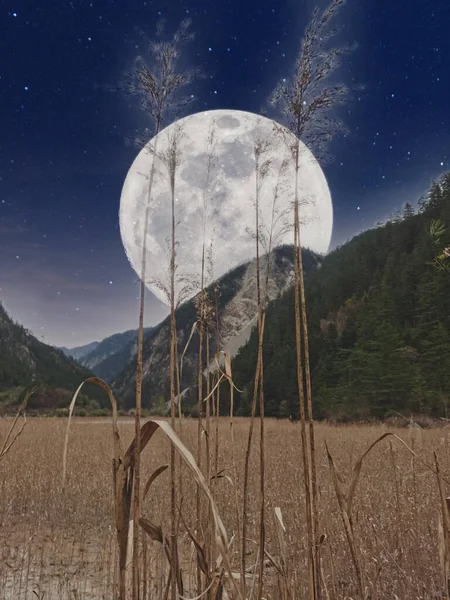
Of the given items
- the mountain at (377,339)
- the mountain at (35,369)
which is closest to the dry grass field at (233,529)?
the mountain at (377,339)

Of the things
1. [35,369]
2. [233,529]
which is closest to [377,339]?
[233,529]

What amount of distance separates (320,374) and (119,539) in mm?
48791

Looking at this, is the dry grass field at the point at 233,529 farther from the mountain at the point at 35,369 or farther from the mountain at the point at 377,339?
the mountain at the point at 35,369

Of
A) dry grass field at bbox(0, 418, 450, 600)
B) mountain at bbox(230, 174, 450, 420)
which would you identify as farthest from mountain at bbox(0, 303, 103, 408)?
dry grass field at bbox(0, 418, 450, 600)

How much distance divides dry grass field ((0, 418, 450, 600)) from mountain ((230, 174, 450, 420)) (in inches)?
315

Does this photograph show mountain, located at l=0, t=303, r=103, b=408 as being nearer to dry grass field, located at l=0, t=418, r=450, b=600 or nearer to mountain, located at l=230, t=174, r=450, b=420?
mountain, located at l=230, t=174, r=450, b=420

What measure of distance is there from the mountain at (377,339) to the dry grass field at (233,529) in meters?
8.01

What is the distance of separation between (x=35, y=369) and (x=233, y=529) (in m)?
116

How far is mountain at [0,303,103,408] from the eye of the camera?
69.9 m

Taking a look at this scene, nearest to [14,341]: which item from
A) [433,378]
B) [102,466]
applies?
[433,378]

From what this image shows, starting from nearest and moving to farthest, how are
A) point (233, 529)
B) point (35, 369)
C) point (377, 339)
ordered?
1. point (233, 529)
2. point (377, 339)
3. point (35, 369)

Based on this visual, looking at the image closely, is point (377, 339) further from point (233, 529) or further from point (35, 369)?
point (35, 369)

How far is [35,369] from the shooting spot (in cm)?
10969

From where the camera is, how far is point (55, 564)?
13.7ft
